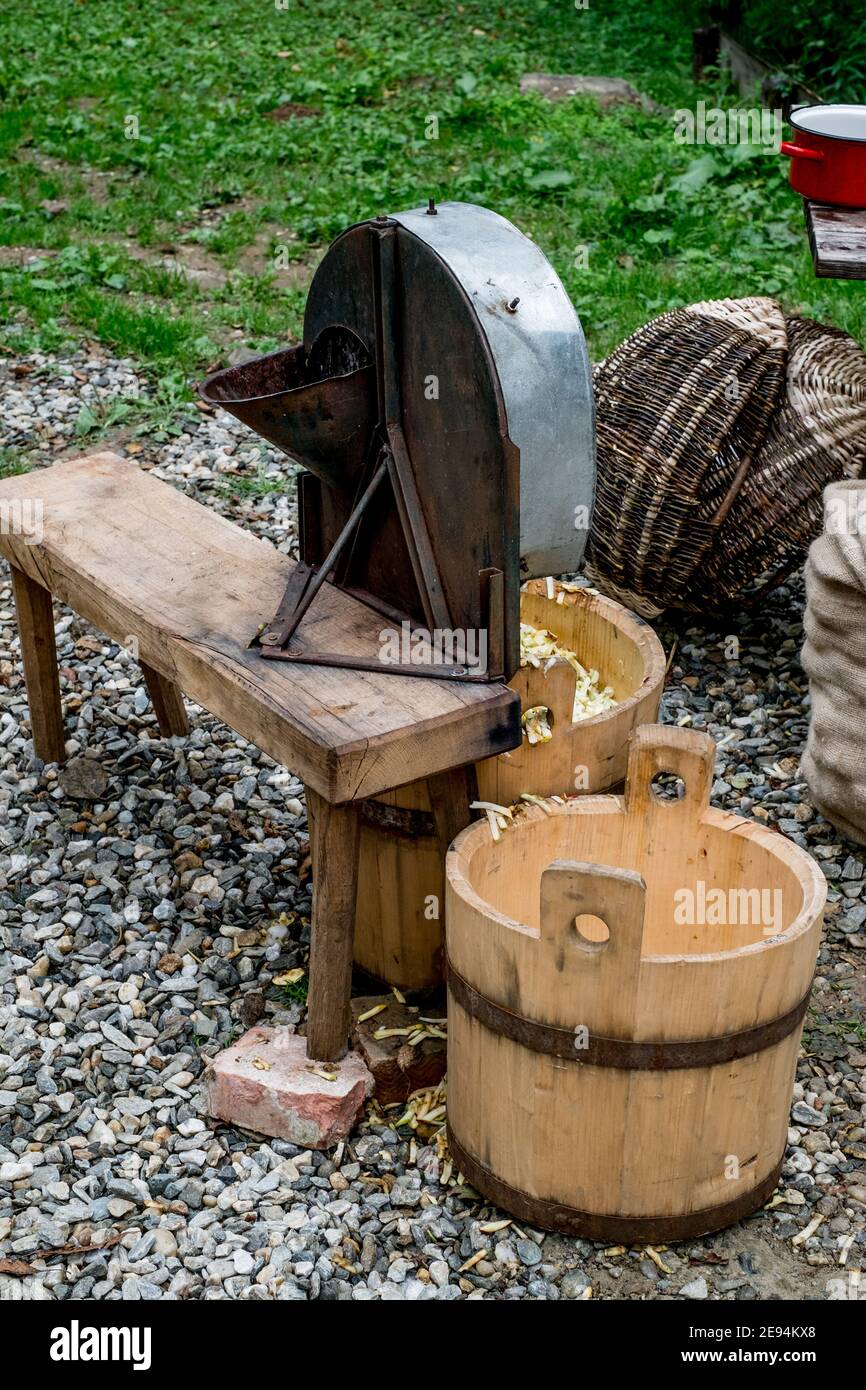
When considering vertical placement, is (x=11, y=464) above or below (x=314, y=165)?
below

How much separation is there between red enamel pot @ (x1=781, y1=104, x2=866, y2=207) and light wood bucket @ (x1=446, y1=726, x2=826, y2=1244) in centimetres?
211

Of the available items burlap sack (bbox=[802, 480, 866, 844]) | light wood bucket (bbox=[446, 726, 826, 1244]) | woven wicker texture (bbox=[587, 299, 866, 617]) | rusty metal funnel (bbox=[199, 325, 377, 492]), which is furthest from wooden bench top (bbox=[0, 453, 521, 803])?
woven wicker texture (bbox=[587, 299, 866, 617])

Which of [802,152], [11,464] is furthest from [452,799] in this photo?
[11,464]

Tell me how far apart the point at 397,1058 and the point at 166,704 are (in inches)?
68.6

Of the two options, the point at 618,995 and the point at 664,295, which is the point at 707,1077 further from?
the point at 664,295

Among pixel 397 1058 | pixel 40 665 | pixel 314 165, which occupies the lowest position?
pixel 397 1058

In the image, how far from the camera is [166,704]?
4.81m

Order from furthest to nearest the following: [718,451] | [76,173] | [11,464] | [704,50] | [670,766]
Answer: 1. [704,50]
2. [76,173]
3. [11,464]
4. [718,451]
5. [670,766]

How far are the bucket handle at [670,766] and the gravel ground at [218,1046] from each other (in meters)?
0.80

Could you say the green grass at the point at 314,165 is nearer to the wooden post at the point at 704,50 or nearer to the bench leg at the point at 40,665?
the wooden post at the point at 704,50

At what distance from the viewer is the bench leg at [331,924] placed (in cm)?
326

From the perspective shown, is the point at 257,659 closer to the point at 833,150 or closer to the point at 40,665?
the point at 40,665

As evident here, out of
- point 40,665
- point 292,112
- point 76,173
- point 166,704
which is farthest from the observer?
point 292,112

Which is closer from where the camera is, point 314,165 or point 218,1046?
point 218,1046
